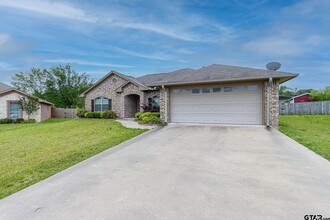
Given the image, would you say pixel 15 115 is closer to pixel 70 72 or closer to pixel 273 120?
pixel 70 72

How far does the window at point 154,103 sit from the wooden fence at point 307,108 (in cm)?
1758

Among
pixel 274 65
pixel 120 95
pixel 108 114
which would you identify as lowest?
pixel 108 114

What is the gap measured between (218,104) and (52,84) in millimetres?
31398

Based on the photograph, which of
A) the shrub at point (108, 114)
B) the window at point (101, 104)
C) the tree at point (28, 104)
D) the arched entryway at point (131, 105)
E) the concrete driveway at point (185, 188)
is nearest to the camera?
the concrete driveway at point (185, 188)

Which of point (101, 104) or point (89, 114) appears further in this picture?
point (101, 104)

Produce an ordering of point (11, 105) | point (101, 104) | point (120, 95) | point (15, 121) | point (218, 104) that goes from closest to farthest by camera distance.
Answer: point (218, 104), point (120, 95), point (101, 104), point (15, 121), point (11, 105)

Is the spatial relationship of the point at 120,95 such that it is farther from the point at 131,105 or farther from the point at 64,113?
the point at 64,113

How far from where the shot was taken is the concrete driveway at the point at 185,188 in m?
2.57

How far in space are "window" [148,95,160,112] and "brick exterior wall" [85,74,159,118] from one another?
1.26 ft

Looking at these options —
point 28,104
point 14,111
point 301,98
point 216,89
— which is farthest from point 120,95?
point 301,98

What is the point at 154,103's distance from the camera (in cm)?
1638

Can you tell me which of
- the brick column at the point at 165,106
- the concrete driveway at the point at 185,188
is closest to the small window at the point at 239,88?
the brick column at the point at 165,106

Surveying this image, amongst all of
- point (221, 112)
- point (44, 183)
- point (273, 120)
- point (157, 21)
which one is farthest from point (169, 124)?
point (44, 183)

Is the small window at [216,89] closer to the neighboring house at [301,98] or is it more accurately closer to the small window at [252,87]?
the small window at [252,87]
